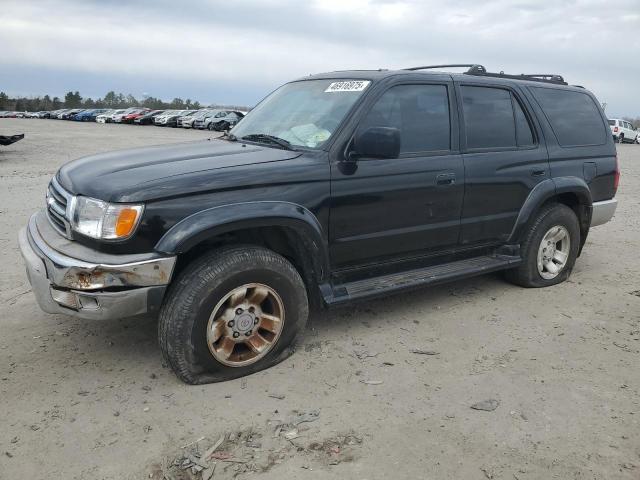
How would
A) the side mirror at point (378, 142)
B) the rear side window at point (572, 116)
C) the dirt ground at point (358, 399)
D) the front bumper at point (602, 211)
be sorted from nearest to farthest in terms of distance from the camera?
the dirt ground at point (358, 399), the side mirror at point (378, 142), the rear side window at point (572, 116), the front bumper at point (602, 211)

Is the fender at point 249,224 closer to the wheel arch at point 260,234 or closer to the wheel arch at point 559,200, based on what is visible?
the wheel arch at point 260,234

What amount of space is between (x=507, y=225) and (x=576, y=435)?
221 centimetres

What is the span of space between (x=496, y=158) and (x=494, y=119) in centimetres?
36

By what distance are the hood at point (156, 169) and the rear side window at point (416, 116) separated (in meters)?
0.74

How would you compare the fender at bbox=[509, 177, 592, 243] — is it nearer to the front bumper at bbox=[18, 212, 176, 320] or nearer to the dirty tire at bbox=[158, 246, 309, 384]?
the dirty tire at bbox=[158, 246, 309, 384]

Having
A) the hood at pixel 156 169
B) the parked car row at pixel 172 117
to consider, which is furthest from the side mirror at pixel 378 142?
the parked car row at pixel 172 117

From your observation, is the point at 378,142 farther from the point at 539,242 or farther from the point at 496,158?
the point at 539,242

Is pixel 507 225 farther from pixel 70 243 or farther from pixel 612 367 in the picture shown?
pixel 70 243

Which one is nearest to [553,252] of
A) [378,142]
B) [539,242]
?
[539,242]

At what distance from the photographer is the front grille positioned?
3.30 m

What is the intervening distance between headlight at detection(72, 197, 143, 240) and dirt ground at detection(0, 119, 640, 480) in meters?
0.94

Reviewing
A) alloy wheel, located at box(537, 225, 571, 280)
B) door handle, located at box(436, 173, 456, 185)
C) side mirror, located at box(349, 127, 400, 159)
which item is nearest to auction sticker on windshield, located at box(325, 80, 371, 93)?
side mirror, located at box(349, 127, 400, 159)

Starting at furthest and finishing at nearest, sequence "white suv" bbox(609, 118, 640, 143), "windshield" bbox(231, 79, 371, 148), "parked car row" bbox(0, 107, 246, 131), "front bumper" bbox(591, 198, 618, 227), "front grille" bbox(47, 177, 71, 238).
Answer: "white suv" bbox(609, 118, 640, 143), "parked car row" bbox(0, 107, 246, 131), "front bumper" bbox(591, 198, 618, 227), "windshield" bbox(231, 79, 371, 148), "front grille" bbox(47, 177, 71, 238)

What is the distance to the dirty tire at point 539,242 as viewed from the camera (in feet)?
16.2
